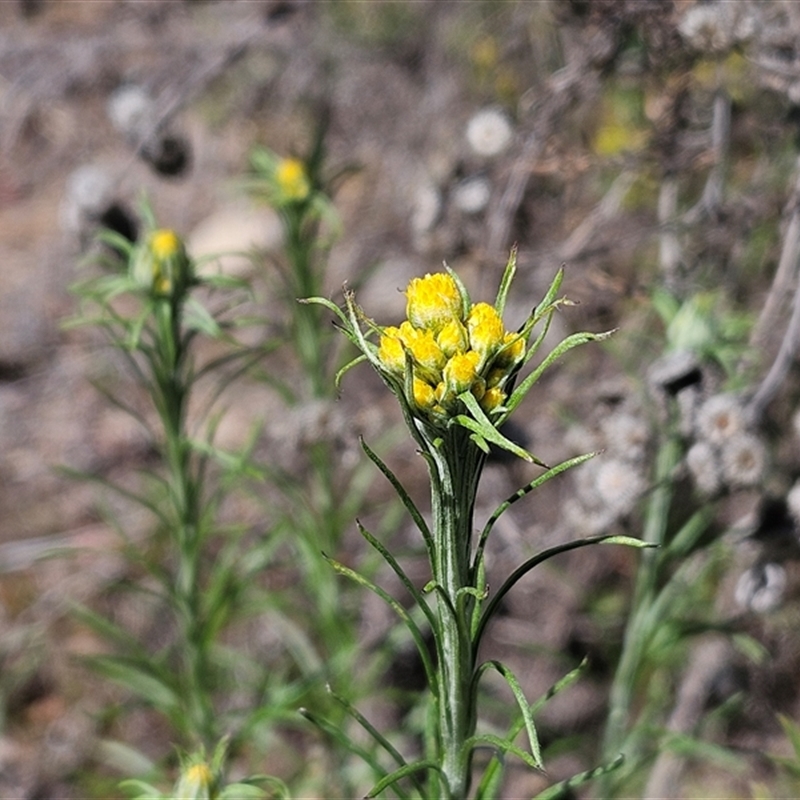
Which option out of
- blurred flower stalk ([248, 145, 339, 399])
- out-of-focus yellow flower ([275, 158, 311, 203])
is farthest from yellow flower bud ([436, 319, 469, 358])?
out-of-focus yellow flower ([275, 158, 311, 203])

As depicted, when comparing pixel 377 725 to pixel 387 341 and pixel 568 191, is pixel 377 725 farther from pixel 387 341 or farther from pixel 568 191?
pixel 387 341

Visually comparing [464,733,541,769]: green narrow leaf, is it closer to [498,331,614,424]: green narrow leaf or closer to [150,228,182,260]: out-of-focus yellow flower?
[498,331,614,424]: green narrow leaf

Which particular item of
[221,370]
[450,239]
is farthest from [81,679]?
[450,239]

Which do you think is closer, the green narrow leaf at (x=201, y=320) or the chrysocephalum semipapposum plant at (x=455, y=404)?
the chrysocephalum semipapposum plant at (x=455, y=404)

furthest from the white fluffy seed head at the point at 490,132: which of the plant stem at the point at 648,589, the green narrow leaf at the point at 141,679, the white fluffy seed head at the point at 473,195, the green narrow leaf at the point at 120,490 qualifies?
the green narrow leaf at the point at 141,679

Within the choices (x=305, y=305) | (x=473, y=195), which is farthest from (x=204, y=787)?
(x=473, y=195)

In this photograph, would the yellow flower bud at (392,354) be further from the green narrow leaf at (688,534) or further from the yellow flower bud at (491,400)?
the green narrow leaf at (688,534)

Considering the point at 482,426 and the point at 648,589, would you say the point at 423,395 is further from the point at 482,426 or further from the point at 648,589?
the point at 648,589
